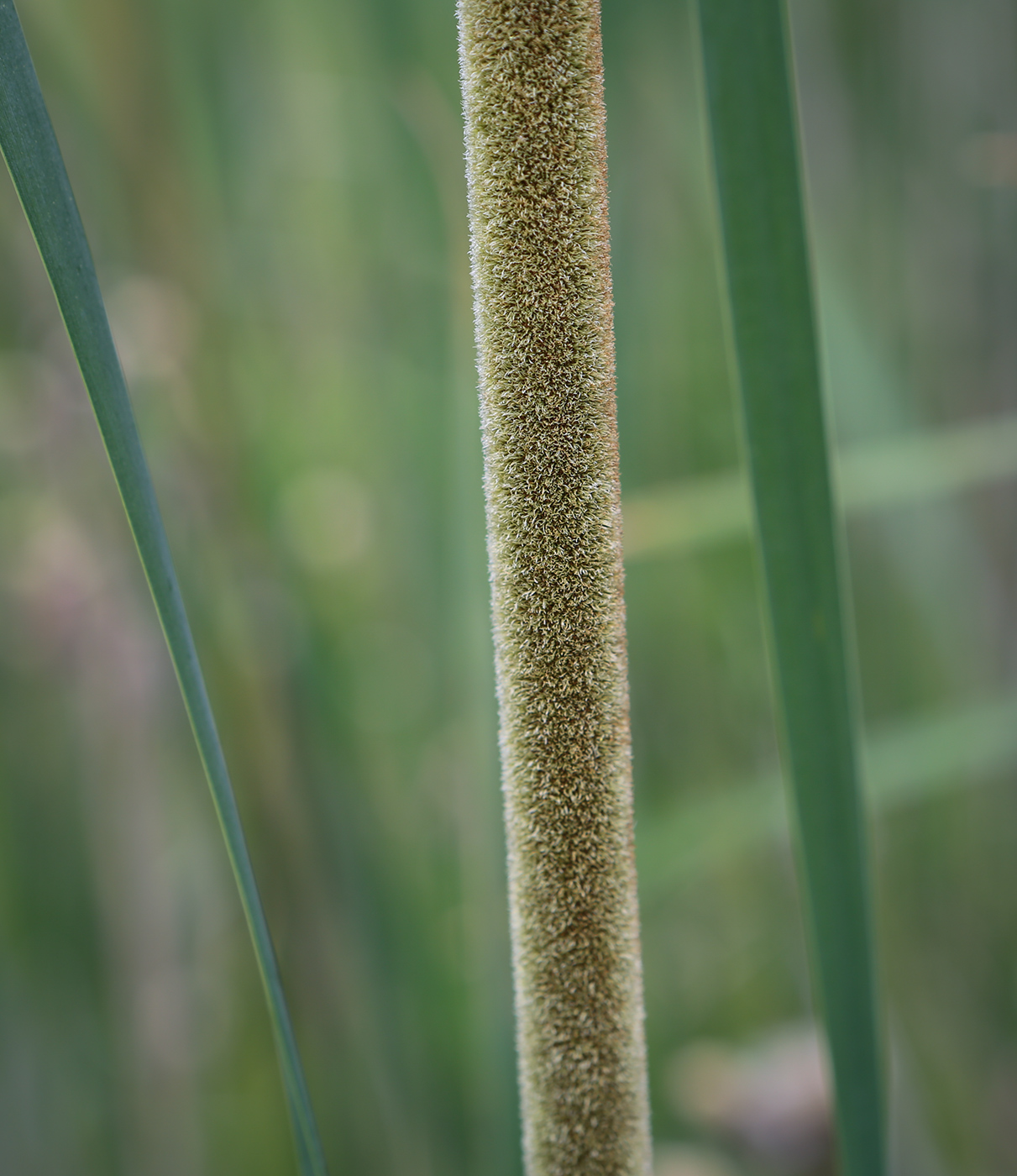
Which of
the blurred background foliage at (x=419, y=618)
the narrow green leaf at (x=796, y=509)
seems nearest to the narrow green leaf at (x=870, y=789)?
the blurred background foliage at (x=419, y=618)

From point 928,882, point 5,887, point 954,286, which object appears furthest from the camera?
point 954,286

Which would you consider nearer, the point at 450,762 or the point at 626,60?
the point at 626,60

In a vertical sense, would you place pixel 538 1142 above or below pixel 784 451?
below

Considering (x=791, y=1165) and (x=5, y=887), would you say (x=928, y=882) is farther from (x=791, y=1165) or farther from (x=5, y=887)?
(x=5, y=887)

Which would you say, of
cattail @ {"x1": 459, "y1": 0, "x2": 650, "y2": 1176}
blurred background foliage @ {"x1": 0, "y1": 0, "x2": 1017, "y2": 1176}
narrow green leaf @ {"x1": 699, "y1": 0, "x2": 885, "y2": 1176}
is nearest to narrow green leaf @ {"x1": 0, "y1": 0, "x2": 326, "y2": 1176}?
cattail @ {"x1": 459, "y1": 0, "x2": 650, "y2": 1176}

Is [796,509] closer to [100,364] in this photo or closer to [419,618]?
[100,364]

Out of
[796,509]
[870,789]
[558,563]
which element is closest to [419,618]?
[870,789]

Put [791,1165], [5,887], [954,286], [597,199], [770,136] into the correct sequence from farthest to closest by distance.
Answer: [954,286] → [5,887] → [791,1165] → [770,136] → [597,199]

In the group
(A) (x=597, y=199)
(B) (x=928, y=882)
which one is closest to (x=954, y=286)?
(B) (x=928, y=882)
